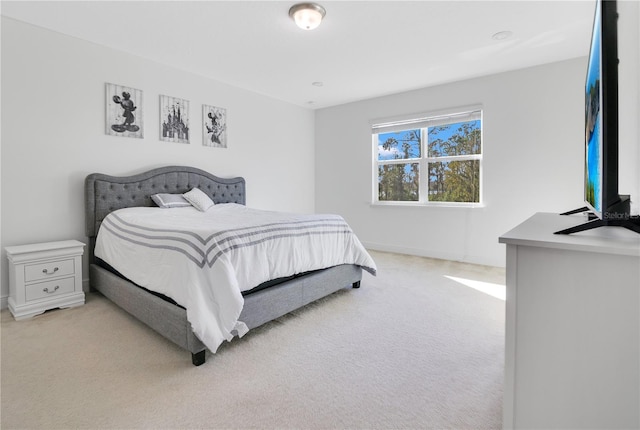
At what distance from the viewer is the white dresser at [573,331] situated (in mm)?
837

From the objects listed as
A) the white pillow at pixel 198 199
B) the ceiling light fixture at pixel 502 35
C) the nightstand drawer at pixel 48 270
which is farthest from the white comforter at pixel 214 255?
the ceiling light fixture at pixel 502 35

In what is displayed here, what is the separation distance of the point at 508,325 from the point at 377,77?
3669mm

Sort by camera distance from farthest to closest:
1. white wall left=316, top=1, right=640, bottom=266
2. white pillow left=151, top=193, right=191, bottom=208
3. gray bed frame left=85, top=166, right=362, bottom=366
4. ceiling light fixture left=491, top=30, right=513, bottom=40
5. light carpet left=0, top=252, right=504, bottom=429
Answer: white wall left=316, top=1, right=640, bottom=266 → white pillow left=151, top=193, right=191, bottom=208 → ceiling light fixture left=491, top=30, right=513, bottom=40 → gray bed frame left=85, top=166, right=362, bottom=366 → light carpet left=0, top=252, right=504, bottom=429

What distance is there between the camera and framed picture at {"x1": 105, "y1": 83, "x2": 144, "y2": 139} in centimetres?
322

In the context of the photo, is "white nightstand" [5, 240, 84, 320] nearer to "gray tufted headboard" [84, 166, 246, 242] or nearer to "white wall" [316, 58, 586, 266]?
"gray tufted headboard" [84, 166, 246, 242]

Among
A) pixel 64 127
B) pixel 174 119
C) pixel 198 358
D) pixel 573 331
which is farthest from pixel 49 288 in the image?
pixel 573 331

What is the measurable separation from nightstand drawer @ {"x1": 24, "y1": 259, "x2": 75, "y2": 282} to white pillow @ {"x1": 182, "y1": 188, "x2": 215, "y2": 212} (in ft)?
4.01

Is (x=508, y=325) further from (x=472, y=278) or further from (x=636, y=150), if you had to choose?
(x=472, y=278)

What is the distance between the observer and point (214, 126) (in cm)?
416

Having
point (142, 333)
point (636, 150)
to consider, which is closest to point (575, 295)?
point (636, 150)

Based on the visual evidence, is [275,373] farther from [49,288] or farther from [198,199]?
[198,199]

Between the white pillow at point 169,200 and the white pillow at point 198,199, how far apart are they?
0.05 meters

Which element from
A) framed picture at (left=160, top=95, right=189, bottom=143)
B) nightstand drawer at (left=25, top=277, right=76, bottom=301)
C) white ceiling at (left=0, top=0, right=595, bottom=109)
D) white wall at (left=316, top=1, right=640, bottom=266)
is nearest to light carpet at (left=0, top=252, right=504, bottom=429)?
nightstand drawer at (left=25, top=277, right=76, bottom=301)

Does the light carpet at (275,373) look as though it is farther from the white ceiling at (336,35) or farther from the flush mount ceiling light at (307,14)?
the white ceiling at (336,35)
